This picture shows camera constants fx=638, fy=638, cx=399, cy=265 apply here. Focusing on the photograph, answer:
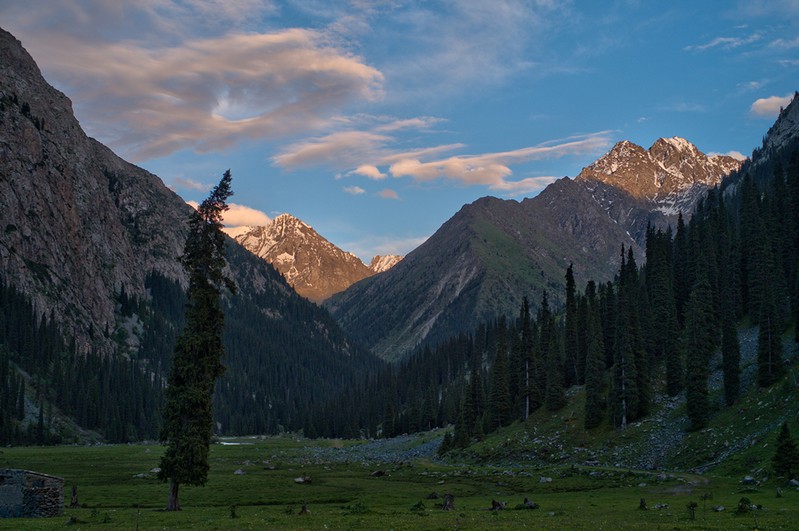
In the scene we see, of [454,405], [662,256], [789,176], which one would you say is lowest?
[454,405]

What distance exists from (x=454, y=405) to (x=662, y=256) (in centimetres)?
7092

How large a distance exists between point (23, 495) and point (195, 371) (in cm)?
1297

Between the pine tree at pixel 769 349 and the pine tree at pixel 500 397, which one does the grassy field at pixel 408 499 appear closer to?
the pine tree at pixel 769 349

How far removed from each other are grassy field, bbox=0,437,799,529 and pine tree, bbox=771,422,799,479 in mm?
1951

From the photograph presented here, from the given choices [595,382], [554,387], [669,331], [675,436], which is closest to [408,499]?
[675,436]

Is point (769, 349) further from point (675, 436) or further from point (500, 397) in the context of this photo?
point (500, 397)

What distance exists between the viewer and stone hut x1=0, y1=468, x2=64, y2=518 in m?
41.1

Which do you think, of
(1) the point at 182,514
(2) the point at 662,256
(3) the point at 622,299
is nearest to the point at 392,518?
(1) the point at 182,514

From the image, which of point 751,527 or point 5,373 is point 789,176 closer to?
point 751,527

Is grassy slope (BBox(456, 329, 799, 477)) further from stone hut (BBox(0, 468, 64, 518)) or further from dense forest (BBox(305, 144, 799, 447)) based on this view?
stone hut (BBox(0, 468, 64, 518))

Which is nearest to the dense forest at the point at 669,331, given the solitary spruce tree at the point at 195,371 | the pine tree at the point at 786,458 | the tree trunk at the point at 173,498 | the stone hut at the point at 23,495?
the pine tree at the point at 786,458

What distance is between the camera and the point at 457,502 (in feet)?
169

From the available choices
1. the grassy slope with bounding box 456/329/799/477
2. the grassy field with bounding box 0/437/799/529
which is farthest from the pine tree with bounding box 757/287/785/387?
the grassy field with bounding box 0/437/799/529

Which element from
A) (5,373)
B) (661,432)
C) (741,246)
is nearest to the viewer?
(661,432)
